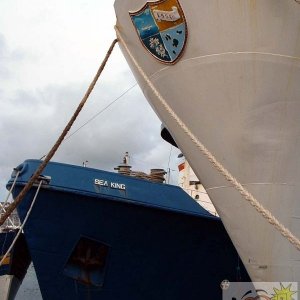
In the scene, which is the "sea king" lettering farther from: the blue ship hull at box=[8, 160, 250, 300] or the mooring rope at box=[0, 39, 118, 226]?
the mooring rope at box=[0, 39, 118, 226]

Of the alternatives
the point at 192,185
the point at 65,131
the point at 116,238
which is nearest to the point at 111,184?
the point at 116,238

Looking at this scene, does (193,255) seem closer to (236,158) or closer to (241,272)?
(241,272)

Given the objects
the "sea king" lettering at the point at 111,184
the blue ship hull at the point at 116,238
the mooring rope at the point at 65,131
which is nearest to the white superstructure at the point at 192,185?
the blue ship hull at the point at 116,238

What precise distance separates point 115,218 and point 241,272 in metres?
2.65

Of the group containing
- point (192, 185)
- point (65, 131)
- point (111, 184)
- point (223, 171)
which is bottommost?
point (223, 171)

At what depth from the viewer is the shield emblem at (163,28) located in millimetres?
5598

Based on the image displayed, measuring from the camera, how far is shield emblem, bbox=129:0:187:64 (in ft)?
18.4

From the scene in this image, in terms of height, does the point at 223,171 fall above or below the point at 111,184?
below

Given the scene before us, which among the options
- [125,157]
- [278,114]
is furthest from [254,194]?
[125,157]

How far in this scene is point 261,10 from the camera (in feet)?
16.9

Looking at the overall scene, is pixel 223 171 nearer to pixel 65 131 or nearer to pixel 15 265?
pixel 65 131

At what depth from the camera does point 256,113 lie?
5.23 m

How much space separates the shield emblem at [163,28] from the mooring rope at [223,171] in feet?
1.38

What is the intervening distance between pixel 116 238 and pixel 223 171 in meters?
3.91
